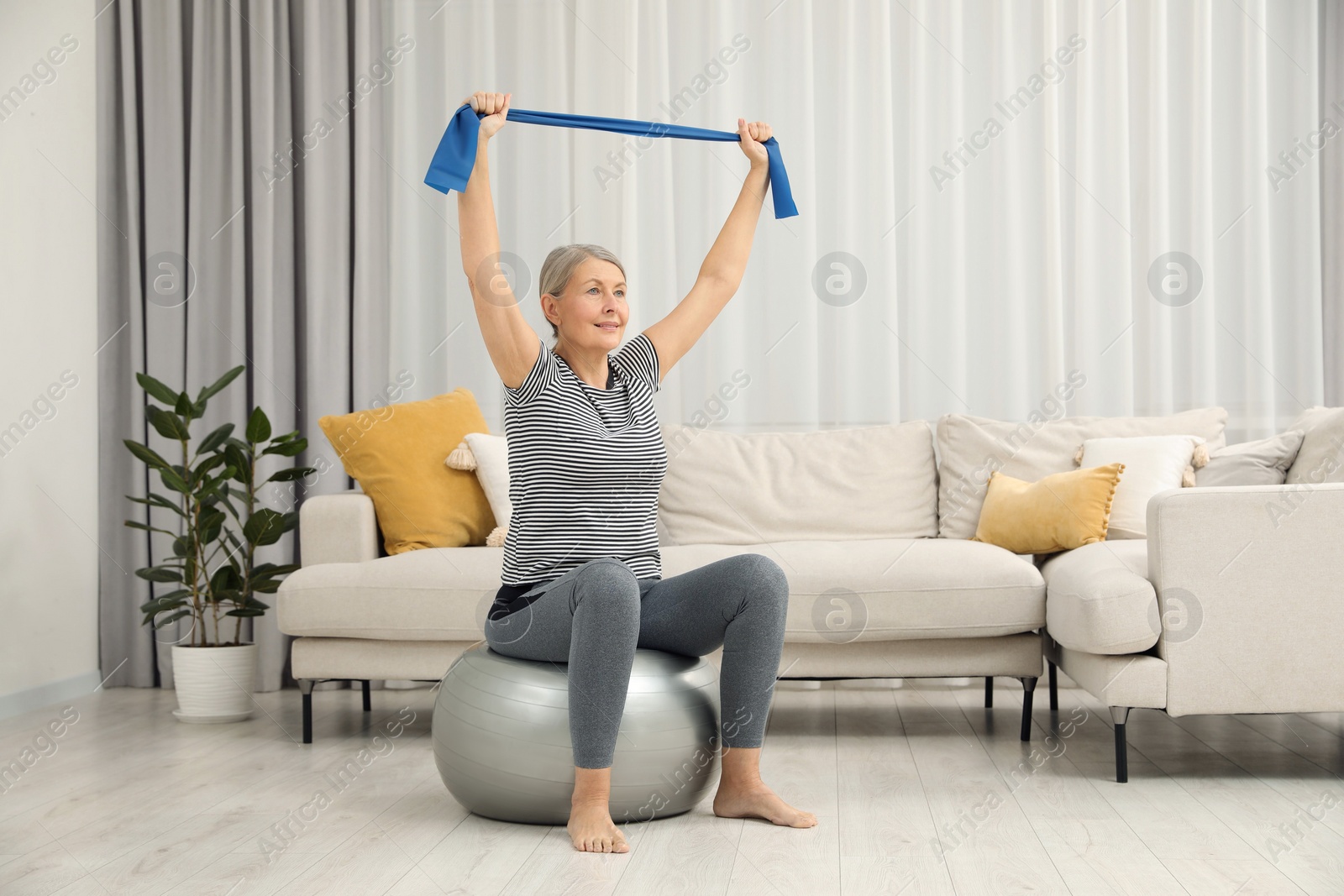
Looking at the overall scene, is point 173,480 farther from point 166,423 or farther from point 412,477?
point 412,477

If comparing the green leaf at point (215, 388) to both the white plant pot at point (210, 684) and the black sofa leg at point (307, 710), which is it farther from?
A: the black sofa leg at point (307, 710)

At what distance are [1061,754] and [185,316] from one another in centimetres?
295

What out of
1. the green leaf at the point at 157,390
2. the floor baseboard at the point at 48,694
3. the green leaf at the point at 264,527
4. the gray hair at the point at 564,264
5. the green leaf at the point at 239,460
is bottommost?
the floor baseboard at the point at 48,694

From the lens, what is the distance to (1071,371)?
3.61 m

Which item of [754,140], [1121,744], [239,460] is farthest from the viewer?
[239,460]

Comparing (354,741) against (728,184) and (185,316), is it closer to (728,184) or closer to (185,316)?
(185,316)

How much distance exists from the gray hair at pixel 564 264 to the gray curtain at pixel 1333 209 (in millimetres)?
2610

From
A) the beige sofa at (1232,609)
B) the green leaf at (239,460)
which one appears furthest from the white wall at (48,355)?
the beige sofa at (1232,609)

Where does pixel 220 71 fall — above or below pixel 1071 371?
above

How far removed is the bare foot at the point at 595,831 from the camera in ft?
5.83

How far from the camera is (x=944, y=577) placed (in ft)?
8.51

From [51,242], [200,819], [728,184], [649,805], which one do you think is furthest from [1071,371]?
[51,242]

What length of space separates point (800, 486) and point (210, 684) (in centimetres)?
172

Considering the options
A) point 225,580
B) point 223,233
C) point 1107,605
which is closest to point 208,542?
point 225,580
